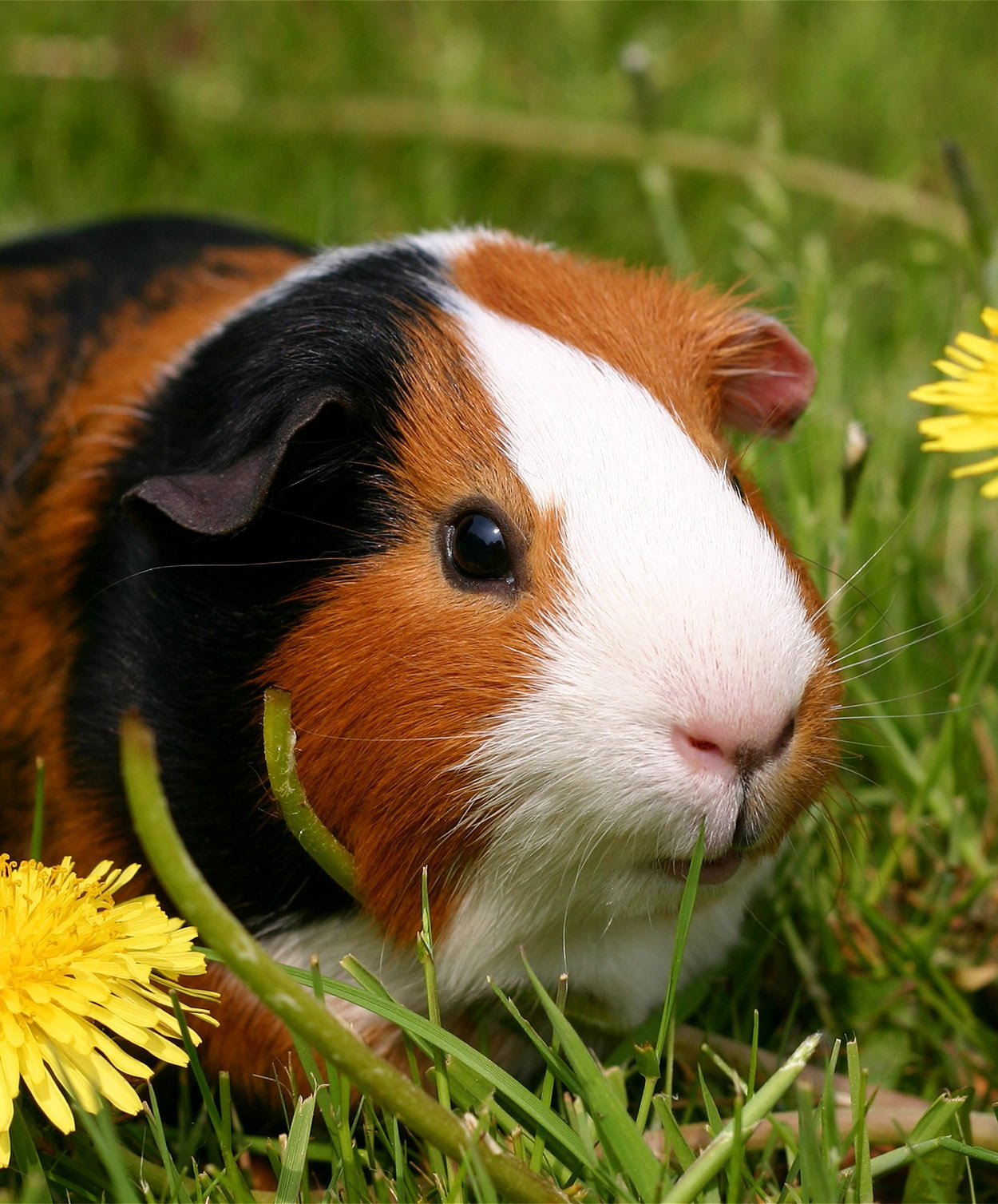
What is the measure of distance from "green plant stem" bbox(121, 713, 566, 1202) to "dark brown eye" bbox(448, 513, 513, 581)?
62 cm

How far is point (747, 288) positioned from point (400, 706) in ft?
9.52

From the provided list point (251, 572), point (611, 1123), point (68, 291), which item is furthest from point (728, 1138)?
point (68, 291)

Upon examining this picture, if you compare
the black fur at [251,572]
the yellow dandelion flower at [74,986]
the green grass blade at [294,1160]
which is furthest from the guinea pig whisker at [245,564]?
the green grass blade at [294,1160]

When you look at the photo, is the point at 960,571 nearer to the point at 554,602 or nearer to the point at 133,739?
the point at 554,602

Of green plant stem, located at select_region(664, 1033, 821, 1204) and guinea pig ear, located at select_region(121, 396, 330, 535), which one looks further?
guinea pig ear, located at select_region(121, 396, 330, 535)

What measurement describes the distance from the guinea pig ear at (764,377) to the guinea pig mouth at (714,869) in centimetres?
92

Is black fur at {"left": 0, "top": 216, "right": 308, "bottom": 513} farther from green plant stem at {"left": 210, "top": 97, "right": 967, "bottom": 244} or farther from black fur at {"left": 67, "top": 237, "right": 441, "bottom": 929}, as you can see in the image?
green plant stem at {"left": 210, "top": 97, "right": 967, "bottom": 244}

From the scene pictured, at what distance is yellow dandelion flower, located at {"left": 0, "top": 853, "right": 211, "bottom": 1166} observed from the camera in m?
1.85

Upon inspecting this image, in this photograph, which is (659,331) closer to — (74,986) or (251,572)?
(251,572)

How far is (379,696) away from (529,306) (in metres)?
0.76

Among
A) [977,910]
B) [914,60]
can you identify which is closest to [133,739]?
[977,910]

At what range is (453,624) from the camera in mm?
2203

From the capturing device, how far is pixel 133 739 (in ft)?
5.34

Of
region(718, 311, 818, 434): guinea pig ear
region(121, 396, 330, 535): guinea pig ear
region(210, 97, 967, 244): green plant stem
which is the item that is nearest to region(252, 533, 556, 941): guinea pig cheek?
region(121, 396, 330, 535): guinea pig ear
